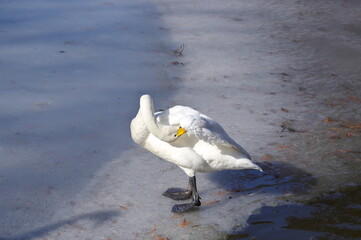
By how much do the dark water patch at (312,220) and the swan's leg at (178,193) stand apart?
52cm

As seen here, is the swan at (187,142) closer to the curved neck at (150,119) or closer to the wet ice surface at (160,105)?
the curved neck at (150,119)

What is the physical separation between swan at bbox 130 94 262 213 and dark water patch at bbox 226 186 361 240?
1.21ft

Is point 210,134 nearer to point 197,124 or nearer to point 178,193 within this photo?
point 197,124

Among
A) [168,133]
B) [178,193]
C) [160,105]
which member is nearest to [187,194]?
[178,193]

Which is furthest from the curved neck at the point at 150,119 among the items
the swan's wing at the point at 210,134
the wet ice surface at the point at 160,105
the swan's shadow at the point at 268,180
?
the swan's shadow at the point at 268,180

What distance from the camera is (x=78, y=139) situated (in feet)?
15.0

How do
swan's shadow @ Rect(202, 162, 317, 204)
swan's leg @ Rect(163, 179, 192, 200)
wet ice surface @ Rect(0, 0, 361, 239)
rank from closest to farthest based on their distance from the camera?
wet ice surface @ Rect(0, 0, 361, 239), swan's leg @ Rect(163, 179, 192, 200), swan's shadow @ Rect(202, 162, 317, 204)

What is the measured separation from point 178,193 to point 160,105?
157 centimetres

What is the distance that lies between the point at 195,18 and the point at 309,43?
6.06 feet

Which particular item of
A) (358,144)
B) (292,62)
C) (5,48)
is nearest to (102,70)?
(5,48)

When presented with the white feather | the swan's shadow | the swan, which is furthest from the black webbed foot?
the swan's shadow

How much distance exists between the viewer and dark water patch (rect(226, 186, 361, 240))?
11.3 feet

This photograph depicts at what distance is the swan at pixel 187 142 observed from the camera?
3.53m

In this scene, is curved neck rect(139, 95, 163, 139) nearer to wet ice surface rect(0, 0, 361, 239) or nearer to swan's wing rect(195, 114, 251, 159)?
swan's wing rect(195, 114, 251, 159)
